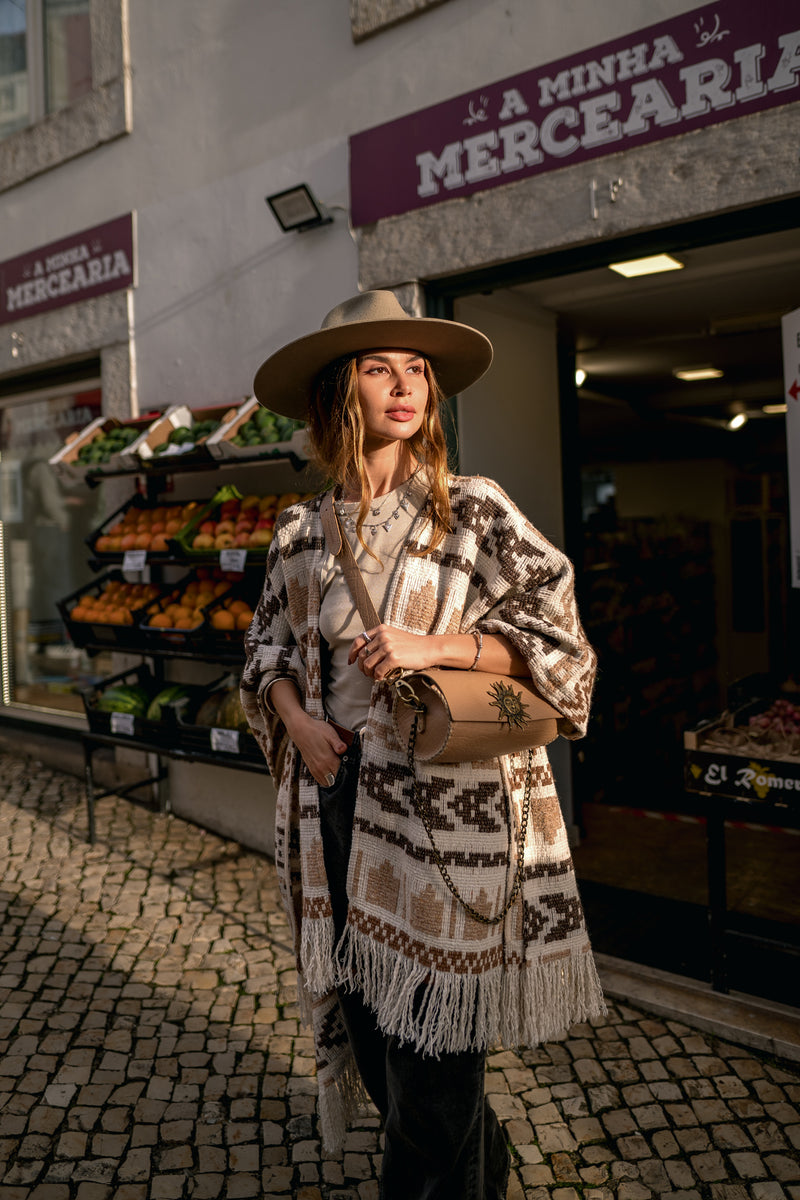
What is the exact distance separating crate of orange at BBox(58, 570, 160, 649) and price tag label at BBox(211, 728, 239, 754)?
0.75 metres

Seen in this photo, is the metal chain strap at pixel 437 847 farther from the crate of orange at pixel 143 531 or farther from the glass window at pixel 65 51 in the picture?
the glass window at pixel 65 51

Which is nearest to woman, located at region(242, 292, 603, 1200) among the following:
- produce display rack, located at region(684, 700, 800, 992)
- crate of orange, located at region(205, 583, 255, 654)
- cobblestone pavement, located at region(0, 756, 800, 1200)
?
cobblestone pavement, located at region(0, 756, 800, 1200)

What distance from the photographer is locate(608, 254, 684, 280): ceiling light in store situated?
4.08 meters

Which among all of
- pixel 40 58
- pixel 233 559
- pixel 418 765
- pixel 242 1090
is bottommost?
pixel 242 1090

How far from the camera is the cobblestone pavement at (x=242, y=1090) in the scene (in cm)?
251

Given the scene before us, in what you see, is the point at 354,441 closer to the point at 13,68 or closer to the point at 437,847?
the point at 437,847

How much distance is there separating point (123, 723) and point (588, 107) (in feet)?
11.9

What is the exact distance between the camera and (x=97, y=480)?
5.27 meters

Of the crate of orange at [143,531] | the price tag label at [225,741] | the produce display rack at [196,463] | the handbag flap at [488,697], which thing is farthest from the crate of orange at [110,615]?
the handbag flap at [488,697]

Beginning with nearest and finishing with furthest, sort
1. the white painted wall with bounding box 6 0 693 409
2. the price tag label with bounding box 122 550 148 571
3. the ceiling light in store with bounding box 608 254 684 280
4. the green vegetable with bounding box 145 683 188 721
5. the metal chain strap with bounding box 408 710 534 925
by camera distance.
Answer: the metal chain strap with bounding box 408 710 534 925
the white painted wall with bounding box 6 0 693 409
the ceiling light in store with bounding box 608 254 684 280
the price tag label with bounding box 122 550 148 571
the green vegetable with bounding box 145 683 188 721

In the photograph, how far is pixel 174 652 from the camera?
469 centimetres

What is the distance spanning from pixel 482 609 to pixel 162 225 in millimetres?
4411

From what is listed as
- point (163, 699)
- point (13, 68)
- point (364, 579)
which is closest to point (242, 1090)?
point (364, 579)

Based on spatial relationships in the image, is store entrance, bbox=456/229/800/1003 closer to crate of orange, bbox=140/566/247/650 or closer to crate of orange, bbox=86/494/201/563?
crate of orange, bbox=140/566/247/650
